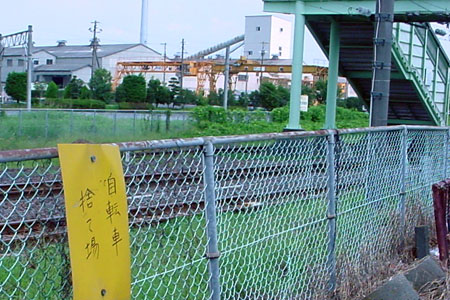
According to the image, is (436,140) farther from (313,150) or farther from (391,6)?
(313,150)

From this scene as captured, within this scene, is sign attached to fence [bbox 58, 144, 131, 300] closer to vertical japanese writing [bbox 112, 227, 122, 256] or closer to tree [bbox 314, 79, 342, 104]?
vertical japanese writing [bbox 112, 227, 122, 256]

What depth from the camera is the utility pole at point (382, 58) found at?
10.3 metres

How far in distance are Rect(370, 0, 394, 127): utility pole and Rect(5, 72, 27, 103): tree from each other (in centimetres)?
4433

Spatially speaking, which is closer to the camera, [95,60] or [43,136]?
[43,136]

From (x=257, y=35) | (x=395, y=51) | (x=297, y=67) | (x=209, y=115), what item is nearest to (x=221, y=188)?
(x=395, y=51)

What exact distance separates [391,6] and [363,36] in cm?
1043

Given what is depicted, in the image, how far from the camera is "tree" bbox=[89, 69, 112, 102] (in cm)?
5434

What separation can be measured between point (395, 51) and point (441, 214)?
11840 millimetres

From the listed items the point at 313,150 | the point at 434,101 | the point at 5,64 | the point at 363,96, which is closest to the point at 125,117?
the point at 363,96

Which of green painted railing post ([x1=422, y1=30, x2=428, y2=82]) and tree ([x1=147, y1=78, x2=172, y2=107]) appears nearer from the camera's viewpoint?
green painted railing post ([x1=422, y1=30, x2=428, y2=82])

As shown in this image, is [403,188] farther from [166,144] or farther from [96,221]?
[96,221]

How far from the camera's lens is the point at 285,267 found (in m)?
5.13

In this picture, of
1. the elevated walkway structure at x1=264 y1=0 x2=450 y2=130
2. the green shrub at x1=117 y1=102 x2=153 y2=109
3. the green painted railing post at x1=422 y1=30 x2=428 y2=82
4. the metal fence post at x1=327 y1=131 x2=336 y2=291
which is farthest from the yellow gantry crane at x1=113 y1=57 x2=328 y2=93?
the metal fence post at x1=327 y1=131 x2=336 y2=291

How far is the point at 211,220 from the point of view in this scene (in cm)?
379
